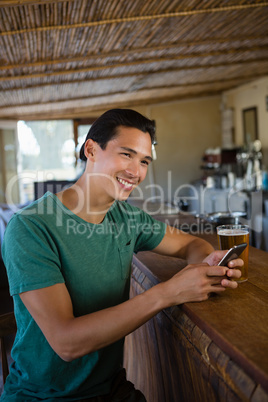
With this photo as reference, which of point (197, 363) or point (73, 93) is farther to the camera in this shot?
point (73, 93)

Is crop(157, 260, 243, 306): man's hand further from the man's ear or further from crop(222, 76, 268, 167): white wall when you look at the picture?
crop(222, 76, 268, 167): white wall

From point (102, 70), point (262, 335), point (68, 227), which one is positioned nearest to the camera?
point (262, 335)

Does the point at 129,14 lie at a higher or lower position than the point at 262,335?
higher

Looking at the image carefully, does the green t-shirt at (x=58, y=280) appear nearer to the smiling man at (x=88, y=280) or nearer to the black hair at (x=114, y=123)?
the smiling man at (x=88, y=280)

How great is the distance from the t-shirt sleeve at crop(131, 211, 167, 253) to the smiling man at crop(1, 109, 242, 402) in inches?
2.3

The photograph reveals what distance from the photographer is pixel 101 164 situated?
4.93 ft

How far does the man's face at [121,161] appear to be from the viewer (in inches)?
58.3

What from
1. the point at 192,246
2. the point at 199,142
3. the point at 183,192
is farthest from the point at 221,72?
the point at 192,246

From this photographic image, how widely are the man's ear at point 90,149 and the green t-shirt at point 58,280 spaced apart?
0.70 feet

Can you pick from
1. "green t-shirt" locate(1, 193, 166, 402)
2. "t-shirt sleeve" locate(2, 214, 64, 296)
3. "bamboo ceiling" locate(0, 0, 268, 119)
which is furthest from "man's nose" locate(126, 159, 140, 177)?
"bamboo ceiling" locate(0, 0, 268, 119)

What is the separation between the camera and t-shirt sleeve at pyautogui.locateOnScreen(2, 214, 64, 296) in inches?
46.2

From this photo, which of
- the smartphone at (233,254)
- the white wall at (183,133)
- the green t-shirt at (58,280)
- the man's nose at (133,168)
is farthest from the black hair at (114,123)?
the white wall at (183,133)

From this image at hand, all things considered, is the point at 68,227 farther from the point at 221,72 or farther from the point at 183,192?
the point at 183,192

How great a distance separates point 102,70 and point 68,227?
5686mm
